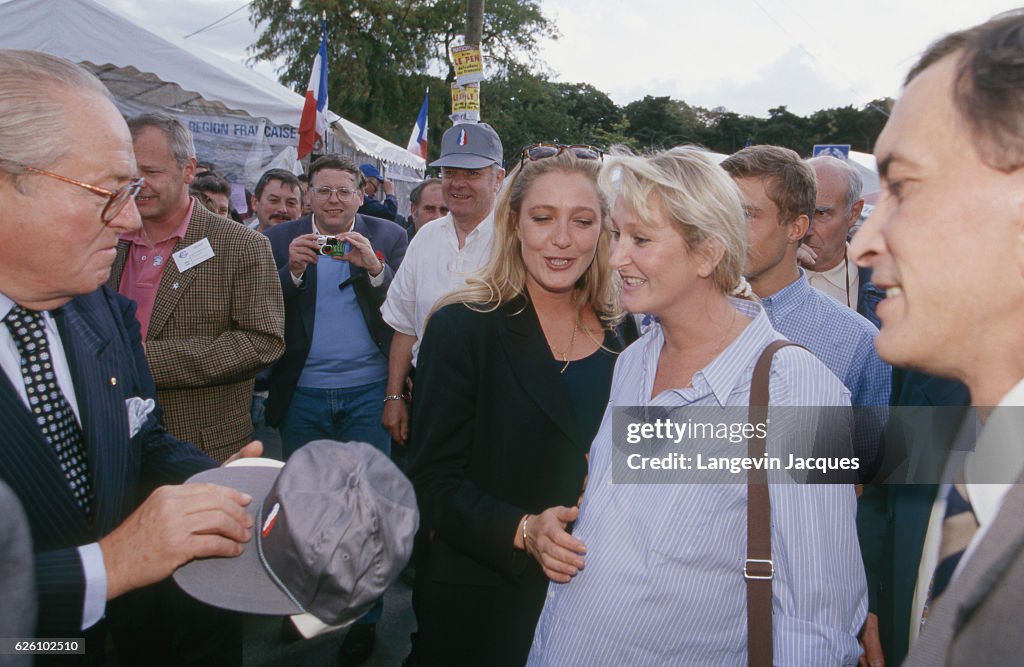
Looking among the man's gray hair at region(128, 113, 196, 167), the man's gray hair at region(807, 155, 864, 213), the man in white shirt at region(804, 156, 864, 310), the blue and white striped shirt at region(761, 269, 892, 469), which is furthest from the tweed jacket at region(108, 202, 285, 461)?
the man's gray hair at region(807, 155, 864, 213)

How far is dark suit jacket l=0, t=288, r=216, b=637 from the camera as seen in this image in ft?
4.46

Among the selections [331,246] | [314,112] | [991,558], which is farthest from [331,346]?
[314,112]

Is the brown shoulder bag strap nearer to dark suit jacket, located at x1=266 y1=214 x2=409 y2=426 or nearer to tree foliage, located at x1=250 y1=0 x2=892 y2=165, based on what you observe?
dark suit jacket, located at x1=266 y1=214 x2=409 y2=426

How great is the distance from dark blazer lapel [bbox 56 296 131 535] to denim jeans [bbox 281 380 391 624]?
2163 millimetres

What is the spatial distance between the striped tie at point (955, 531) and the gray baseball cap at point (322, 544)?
0.92m

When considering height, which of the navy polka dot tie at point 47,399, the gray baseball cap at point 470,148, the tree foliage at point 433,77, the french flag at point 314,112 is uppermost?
the tree foliage at point 433,77

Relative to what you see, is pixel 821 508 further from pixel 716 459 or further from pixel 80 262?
pixel 80 262

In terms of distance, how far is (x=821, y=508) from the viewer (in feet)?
4.95

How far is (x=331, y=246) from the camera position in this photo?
3977 millimetres

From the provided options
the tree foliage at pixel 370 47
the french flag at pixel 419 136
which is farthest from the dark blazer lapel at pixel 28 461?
the tree foliage at pixel 370 47

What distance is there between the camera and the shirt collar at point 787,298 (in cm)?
270

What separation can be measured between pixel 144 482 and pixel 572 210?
1696 mm

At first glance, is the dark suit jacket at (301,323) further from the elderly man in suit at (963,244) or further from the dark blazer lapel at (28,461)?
the elderly man in suit at (963,244)

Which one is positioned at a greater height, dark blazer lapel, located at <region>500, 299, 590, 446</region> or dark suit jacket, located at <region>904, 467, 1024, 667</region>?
dark suit jacket, located at <region>904, 467, 1024, 667</region>
